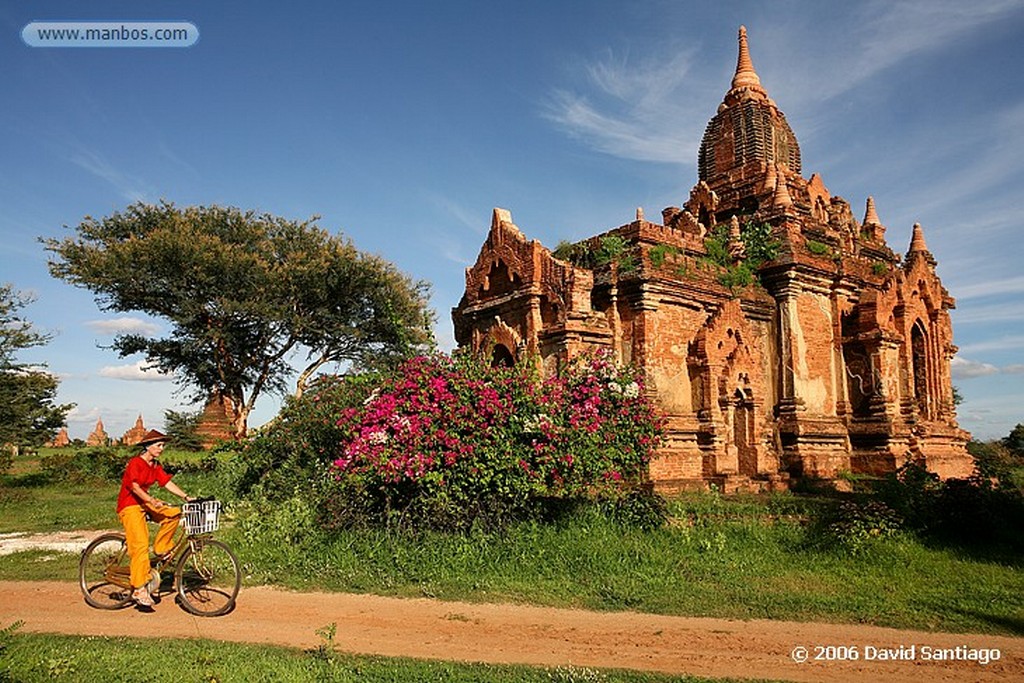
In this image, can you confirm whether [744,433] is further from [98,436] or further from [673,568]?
[98,436]

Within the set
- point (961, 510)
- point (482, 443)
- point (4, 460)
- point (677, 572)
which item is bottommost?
point (677, 572)

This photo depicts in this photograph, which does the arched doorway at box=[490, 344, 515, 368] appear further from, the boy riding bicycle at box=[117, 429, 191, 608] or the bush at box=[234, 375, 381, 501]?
the boy riding bicycle at box=[117, 429, 191, 608]

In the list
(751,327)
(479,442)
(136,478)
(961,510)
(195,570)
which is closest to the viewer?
(136,478)

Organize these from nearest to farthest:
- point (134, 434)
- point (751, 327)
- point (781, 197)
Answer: point (751, 327) → point (781, 197) → point (134, 434)

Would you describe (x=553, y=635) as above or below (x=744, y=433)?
below

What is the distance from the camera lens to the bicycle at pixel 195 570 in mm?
8016

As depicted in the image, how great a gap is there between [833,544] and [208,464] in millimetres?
20349

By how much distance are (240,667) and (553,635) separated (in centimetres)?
276

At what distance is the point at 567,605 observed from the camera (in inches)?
331

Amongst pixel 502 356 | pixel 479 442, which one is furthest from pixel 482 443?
pixel 502 356

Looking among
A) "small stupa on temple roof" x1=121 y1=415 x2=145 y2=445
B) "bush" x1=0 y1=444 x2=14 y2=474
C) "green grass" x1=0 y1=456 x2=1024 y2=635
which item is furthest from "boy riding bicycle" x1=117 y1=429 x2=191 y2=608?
"small stupa on temple roof" x1=121 y1=415 x2=145 y2=445

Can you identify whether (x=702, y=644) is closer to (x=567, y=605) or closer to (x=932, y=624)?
(x=567, y=605)

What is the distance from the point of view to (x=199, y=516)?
8023 mm

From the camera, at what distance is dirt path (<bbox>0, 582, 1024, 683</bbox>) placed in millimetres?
6477
